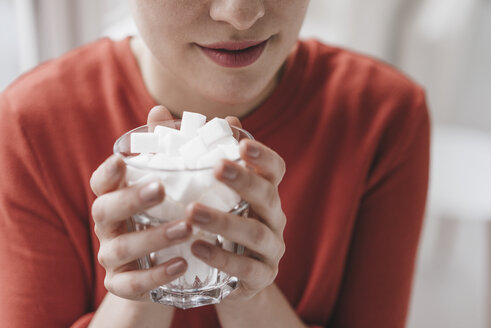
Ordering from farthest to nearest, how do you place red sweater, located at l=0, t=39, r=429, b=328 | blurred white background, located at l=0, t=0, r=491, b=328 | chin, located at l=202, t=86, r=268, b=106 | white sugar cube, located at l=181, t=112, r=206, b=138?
blurred white background, located at l=0, t=0, r=491, b=328
red sweater, located at l=0, t=39, r=429, b=328
chin, located at l=202, t=86, r=268, b=106
white sugar cube, located at l=181, t=112, r=206, b=138

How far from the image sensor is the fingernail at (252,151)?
0.61 m

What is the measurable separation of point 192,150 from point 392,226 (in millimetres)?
618

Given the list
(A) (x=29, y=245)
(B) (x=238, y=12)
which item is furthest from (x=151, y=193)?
(A) (x=29, y=245)

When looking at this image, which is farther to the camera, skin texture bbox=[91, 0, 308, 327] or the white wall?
the white wall

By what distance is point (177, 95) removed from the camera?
1092 mm

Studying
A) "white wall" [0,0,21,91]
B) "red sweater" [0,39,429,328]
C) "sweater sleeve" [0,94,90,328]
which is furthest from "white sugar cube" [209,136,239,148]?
"white wall" [0,0,21,91]

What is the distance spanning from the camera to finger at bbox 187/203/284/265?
0.59 m

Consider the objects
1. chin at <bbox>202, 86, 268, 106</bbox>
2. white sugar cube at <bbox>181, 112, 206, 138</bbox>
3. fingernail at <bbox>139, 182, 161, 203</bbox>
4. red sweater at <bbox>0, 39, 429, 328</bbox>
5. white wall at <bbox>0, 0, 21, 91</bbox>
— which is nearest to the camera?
fingernail at <bbox>139, 182, 161, 203</bbox>

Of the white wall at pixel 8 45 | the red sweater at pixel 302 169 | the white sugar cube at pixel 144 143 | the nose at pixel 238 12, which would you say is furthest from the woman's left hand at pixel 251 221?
the white wall at pixel 8 45

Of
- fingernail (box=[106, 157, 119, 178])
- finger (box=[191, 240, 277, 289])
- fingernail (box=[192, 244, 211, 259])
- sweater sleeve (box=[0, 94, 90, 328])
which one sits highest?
fingernail (box=[106, 157, 119, 178])

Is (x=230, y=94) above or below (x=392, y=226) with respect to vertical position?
above

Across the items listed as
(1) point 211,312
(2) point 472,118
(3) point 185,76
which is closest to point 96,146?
(3) point 185,76

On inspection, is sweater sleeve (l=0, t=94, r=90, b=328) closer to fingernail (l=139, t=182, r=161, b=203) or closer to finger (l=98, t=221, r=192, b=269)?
finger (l=98, t=221, r=192, b=269)

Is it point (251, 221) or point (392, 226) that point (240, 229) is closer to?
point (251, 221)
